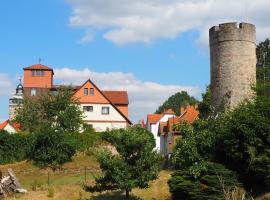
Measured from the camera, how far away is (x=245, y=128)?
77.4 ft

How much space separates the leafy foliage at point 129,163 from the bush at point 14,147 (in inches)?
727

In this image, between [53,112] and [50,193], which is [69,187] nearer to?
[50,193]

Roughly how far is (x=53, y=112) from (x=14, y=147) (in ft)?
38.1

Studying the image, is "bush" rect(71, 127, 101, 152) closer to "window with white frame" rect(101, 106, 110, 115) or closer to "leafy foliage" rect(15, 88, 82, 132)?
"leafy foliage" rect(15, 88, 82, 132)

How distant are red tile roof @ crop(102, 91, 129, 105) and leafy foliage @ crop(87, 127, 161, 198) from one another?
44210 mm

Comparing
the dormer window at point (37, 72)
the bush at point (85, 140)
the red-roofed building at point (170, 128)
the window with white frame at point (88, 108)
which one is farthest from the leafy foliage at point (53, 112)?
the dormer window at point (37, 72)

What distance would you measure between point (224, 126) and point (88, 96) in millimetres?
39316

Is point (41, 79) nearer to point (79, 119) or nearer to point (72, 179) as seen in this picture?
point (79, 119)

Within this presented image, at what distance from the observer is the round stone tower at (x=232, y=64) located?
32.3 m

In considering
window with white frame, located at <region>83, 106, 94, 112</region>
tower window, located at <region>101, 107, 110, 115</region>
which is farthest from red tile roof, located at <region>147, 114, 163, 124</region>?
window with white frame, located at <region>83, 106, 94, 112</region>

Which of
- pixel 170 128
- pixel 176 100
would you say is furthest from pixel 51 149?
pixel 176 100

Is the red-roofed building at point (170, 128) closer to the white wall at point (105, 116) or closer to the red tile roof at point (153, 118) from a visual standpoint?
the white wall at point (105, 116)

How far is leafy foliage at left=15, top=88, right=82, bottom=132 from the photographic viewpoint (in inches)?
2052

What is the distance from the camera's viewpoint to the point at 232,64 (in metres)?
32.4
